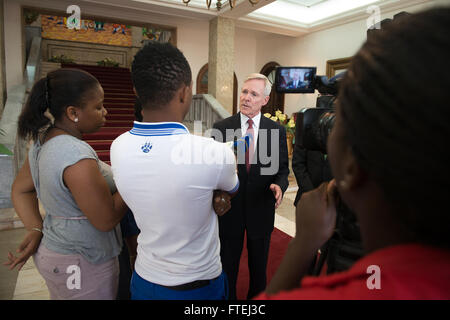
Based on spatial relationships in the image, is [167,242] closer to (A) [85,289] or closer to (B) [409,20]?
(A) [85,289]

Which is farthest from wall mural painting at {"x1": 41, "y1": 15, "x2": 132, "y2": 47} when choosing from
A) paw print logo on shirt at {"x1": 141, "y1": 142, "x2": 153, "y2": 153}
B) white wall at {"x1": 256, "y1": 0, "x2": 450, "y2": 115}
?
paw print logo on shirt at {"x1": 141, "y1": 142, "x2": 153, "y2": 153}

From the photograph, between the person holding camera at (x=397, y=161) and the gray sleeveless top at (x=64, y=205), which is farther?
the gray sleeveless top at (x=64, y=205)

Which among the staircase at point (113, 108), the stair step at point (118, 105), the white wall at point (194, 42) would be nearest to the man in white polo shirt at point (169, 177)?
the staircase at point (113, 108)

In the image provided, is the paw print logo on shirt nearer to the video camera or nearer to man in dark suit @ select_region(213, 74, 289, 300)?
the video camera

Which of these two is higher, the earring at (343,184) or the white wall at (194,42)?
the white wall at (194,42)

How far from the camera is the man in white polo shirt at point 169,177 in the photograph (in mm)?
850

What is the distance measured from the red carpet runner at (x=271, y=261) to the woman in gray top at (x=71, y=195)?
4.70 feet

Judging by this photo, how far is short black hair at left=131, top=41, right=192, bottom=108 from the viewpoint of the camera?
2.86 ft

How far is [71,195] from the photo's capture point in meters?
1.03

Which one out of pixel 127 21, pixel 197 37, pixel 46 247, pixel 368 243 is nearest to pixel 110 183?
pixel 46 247

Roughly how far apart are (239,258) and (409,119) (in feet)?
5.81

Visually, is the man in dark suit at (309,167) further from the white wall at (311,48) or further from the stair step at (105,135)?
the white wall at (311,48)

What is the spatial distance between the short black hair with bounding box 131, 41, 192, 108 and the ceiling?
19.2ft

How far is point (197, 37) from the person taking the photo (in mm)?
9273
